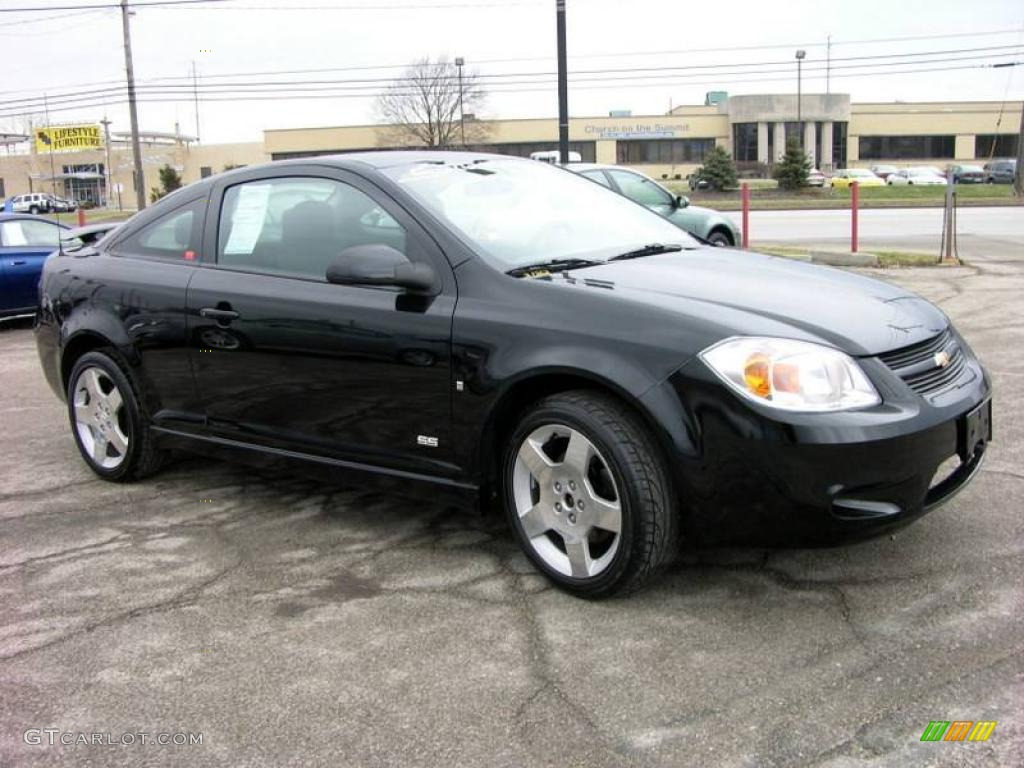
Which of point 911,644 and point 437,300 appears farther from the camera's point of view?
point 437,300

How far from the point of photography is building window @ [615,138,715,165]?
251ft

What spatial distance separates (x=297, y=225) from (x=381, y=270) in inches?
32.4

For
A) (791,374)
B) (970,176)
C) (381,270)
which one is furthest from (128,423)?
(970,176)

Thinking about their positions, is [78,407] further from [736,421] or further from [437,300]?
[736,421]

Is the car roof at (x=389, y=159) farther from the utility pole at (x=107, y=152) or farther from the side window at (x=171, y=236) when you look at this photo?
the utility pole at (x=107, y=152)

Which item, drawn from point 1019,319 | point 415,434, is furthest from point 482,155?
point 1019,319

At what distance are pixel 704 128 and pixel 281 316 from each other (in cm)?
7826

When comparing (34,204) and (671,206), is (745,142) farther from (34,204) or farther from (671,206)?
(671,206)

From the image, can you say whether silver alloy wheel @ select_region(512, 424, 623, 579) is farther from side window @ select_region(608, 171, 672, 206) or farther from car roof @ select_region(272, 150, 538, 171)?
side window @ select_region(608, 171, 672, 206)

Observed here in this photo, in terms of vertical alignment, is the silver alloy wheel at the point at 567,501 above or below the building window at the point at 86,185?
below

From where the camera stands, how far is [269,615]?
3334 millimetres

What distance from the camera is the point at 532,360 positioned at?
3281mm

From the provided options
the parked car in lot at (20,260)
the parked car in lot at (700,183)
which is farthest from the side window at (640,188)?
the parked car in lot at (700,183)

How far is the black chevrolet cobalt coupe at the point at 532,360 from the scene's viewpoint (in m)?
2.96
